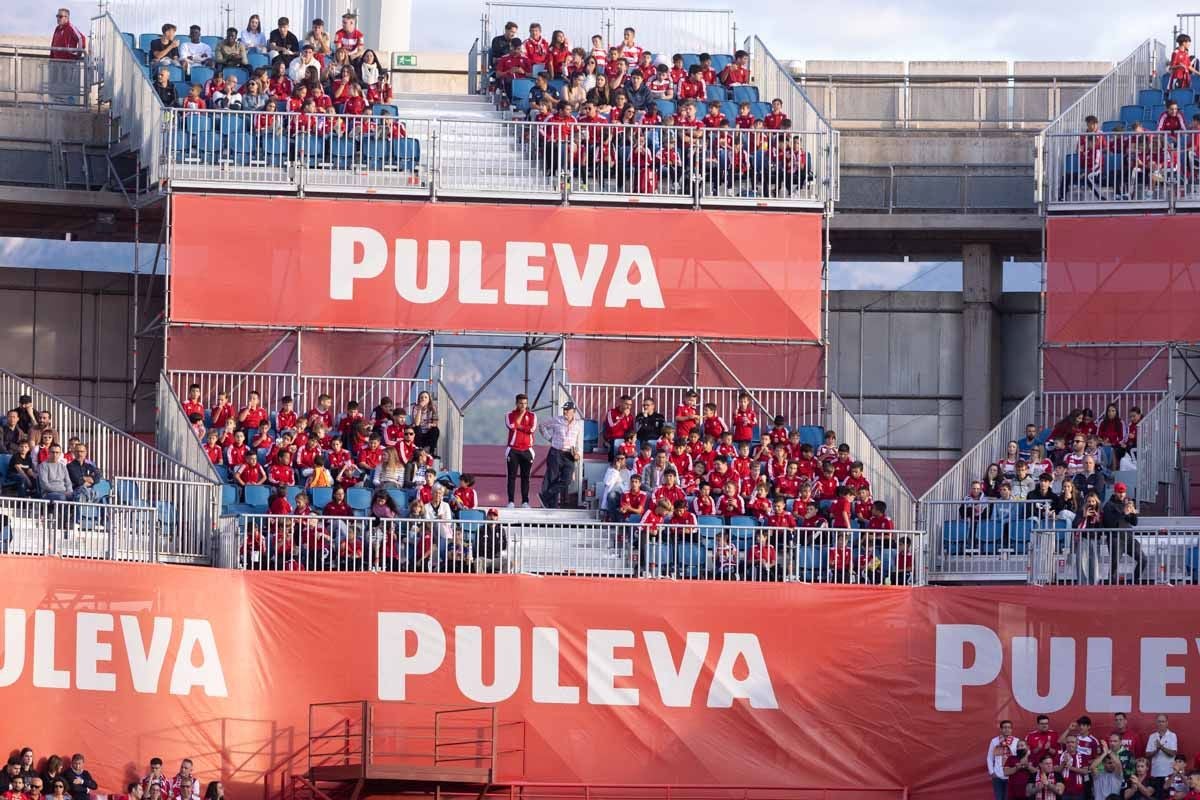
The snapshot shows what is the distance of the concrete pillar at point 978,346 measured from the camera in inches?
1276

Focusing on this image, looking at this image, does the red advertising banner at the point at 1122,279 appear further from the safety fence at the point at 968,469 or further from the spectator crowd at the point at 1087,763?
the spectator crowd at the point at 1087,763

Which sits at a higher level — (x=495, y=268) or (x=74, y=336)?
(x=495, y=268)

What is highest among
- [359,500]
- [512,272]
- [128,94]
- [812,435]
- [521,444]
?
[128,94]

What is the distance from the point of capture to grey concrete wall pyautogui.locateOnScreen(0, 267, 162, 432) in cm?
3197

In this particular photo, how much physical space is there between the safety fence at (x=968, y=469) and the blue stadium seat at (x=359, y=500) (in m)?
6.22

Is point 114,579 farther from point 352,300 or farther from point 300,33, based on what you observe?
point 300,33

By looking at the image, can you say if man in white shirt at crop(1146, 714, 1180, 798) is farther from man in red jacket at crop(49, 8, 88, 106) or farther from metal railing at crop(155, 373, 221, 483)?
man in red jacket at crop(49, 8, 88, 106)

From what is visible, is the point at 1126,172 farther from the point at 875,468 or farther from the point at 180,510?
the point at 180,510

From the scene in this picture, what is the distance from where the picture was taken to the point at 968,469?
28016 millimetres

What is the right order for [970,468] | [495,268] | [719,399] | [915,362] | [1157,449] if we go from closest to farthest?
1. [970,468]
2. [1157,449]
3. [495,268]
4. [719,399]
5. [915,362]

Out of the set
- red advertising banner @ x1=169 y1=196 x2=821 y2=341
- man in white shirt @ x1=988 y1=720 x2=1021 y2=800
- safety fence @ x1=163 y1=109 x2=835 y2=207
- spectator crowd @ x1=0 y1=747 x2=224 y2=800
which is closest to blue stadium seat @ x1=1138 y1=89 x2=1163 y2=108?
safety fence @ x1=163 y1=109 x2=835 y2=207

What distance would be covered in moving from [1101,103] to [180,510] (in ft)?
45.1

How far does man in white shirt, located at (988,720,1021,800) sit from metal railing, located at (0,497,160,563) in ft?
29.6

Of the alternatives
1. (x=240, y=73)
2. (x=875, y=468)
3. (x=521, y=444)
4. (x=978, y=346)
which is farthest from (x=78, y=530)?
(x=978, y=346)
